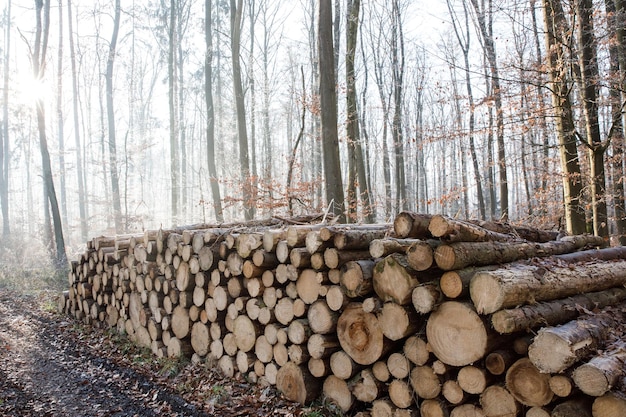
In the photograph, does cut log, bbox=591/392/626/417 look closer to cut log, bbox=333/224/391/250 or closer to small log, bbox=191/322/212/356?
cut log, bbox=333/224/391/250

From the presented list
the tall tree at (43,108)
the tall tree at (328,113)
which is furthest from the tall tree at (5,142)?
the tall tree at (328,113)

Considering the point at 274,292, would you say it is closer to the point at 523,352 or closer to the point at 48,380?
the point at 523,352

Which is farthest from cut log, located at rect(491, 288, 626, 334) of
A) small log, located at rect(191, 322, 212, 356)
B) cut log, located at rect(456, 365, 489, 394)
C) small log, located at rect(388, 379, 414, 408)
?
small log, located at rect(191, 322, 212, 356)

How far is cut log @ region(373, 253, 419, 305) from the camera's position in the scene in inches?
139

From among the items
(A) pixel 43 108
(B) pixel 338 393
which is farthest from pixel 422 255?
(A) pixel 43 108

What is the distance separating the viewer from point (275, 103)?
107ft

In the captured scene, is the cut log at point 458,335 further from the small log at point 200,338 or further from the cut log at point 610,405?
the small log at point 200,338

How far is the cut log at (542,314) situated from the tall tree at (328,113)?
618 cm

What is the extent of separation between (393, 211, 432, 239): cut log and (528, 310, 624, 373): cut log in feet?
3.64

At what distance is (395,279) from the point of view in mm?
3605

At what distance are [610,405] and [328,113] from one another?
26.4 ft

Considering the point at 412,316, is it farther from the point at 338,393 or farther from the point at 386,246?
the point at 338,393

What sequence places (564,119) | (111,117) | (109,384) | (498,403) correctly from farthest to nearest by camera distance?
1. (111,117)
2. (564,119)
3. (109,384)
4. (498,403)

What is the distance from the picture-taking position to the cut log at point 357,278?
3842 millimetres
